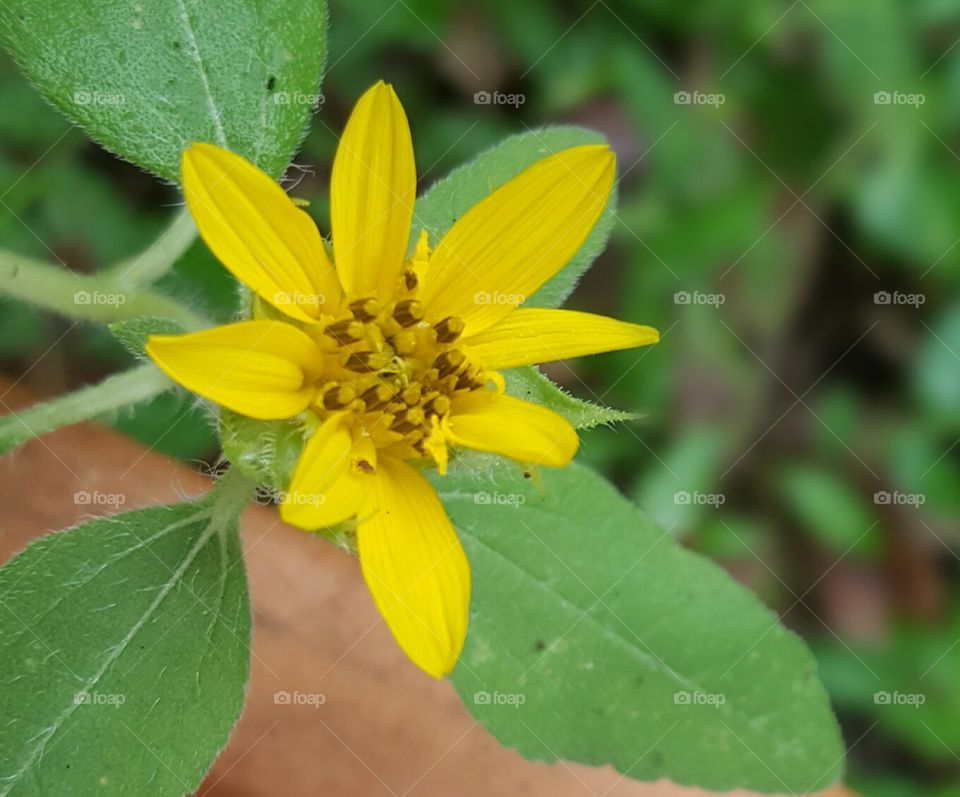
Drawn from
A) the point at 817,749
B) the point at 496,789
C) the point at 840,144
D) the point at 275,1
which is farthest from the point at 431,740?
the point at 840,144

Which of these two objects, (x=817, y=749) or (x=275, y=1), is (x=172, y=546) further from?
(x=817, y=749)
